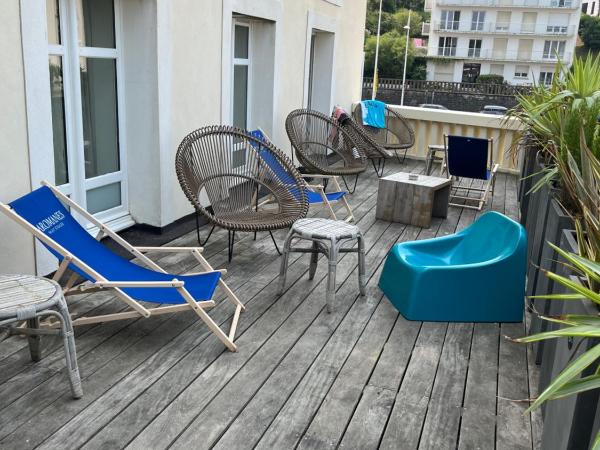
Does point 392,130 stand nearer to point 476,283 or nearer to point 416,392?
point 476,283

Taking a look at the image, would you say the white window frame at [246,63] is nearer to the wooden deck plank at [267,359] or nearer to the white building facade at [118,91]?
the white building facade at [118,91]

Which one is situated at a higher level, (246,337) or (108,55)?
(108,55)

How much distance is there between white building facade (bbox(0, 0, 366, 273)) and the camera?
3.41 m

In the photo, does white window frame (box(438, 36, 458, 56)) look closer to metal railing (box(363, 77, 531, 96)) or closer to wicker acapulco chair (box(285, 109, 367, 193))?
metal railing (box(363, 77, 531, 96))

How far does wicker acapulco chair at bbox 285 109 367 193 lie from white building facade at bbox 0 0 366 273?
54 centimetres

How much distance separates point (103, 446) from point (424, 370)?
1.64 meters

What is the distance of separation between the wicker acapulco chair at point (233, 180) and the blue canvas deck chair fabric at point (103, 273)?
40.3 inches

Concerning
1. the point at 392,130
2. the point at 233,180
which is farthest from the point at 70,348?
the point at 392,130

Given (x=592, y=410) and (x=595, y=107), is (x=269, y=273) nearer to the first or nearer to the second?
(x=595, y=107)

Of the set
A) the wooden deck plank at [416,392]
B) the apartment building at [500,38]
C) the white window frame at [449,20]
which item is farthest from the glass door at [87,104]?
the white window frame at [449,20]

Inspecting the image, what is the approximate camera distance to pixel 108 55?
4551 mm

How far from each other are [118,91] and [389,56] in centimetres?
5745

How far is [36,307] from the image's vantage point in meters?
2.40

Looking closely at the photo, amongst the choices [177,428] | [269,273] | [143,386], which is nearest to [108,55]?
[269,273]
